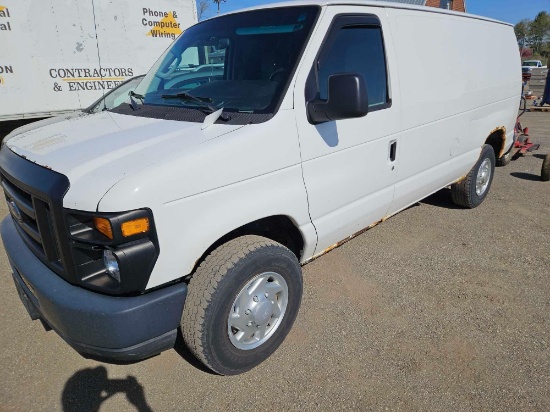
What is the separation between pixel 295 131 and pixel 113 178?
3.59 feet

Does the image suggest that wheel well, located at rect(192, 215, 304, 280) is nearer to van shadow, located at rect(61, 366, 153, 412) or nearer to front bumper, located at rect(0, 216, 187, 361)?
front bumper, located at rect(0, 216, 187, 361)

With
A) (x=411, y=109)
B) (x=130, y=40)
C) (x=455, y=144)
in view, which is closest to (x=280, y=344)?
(x=411, y=109)

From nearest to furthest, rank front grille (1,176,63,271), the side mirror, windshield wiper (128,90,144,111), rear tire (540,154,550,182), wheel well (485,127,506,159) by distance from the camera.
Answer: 1. front grille (1,176,63,271)
2. the side mirror
3. windshield wiper (128,90,144,111)
4. wheel well (485,127,506,159)
5. rear tire (540,154,550,182)

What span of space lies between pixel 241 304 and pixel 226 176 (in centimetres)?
80

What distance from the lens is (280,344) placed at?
8.79 feet

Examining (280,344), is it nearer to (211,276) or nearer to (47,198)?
(211,276)

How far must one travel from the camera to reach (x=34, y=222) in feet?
7.11

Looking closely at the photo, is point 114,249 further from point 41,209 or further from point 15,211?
point 15,211

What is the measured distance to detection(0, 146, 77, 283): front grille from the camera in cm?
185

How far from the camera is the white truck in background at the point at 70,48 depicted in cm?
676

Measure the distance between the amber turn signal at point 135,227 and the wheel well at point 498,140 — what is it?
15.5ft

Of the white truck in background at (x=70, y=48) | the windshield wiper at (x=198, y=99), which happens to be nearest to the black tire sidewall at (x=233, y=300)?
the windshield wiper at (x=198, y=99)

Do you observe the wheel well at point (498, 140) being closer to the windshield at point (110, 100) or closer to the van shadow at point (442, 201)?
the van shadow at point (442, 201)

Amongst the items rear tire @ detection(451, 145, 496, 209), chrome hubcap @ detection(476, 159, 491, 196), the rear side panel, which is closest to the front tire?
the rear side panel
